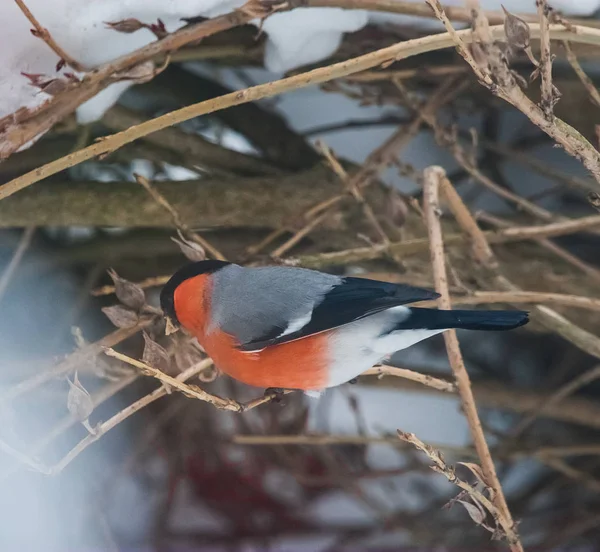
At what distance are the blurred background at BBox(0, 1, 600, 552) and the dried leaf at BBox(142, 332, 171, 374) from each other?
2 cm

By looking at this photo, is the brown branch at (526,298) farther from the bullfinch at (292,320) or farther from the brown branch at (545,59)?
the brown branch at (545,59)

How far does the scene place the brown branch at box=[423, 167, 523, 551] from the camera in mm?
408

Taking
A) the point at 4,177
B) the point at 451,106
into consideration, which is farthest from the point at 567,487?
Result: the point at 4,177

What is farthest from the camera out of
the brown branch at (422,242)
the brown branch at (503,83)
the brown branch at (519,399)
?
the brown branch at (519,399)

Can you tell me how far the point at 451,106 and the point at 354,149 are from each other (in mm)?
129

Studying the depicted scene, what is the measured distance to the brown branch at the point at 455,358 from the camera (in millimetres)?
408

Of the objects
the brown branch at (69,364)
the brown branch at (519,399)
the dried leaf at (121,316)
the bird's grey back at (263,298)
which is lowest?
the brown branch at (519,399)

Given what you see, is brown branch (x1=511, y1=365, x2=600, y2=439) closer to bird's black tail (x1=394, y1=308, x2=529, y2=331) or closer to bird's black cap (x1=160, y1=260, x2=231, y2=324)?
bird's black tail (x1=394, y1=308, x2=529, y2=331)

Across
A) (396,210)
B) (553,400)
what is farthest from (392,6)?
(553,400)

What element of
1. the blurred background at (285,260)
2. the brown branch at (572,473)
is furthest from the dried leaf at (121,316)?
the brown branch at (572,473)

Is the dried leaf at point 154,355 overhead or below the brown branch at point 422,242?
overhead

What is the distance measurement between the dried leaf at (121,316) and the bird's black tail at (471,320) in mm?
184

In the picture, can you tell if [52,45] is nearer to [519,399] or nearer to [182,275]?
[182,275]

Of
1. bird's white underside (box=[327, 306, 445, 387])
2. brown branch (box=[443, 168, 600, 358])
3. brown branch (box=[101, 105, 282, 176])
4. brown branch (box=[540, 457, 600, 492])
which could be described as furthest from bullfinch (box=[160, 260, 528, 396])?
brown branch (box=[540, 457, 600, 492])
